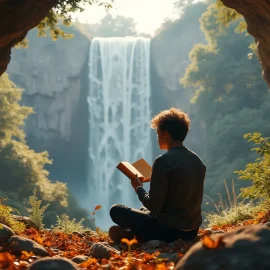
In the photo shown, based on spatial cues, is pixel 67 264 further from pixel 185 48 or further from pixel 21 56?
pixel 185 48

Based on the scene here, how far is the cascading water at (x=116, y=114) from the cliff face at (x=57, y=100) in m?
1.32

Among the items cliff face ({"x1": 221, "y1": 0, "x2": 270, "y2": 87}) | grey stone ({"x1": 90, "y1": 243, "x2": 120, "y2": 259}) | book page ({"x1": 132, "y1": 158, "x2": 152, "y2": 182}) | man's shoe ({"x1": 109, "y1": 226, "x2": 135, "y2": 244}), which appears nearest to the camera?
grey stone ({"x1": 90, "y1": 243, "x2": 120, "y2": 259})

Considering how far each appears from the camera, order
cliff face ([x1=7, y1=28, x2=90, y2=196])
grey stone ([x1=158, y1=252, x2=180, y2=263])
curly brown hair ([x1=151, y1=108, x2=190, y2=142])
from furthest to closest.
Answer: cliff face ([x1=7, y1=28, x2=90, y2=196]) < curly brown hair ([x1=151, y1=108, x2=190, y2=142]) < grey stone ([x1=158, y1=252, x2=180, y2=263])

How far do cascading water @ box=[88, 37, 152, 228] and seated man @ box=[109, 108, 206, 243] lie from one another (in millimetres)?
33174

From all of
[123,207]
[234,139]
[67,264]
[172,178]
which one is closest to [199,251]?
[67,264]

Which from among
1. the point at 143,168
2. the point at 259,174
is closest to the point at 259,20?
the point at 259,174

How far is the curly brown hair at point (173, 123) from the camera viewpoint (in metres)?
4.47

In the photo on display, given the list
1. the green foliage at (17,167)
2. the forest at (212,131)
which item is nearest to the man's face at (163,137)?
the forest at (212,131)

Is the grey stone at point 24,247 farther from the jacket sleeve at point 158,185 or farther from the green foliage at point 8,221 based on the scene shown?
the green foliage at point 8,221

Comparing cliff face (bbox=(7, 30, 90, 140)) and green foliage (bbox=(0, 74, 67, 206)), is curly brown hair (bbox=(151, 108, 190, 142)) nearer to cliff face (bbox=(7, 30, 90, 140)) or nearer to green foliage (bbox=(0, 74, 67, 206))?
green foliage (bbox=(0, 74, 67, 206))

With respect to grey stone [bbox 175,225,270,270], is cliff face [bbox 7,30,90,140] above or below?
above

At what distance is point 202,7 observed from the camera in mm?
47406

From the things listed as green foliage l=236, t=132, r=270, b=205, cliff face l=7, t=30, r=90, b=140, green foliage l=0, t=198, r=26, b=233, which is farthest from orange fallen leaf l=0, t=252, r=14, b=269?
cliff face l=7, t=30, r=90, b=140

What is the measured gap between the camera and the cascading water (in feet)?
128
